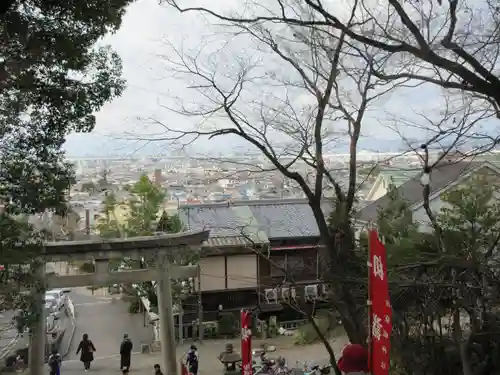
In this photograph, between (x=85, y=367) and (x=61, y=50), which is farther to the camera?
(x=85, y=367)

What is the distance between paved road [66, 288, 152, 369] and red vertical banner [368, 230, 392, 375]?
36.2 ft

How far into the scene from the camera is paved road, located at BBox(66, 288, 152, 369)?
1515 cm

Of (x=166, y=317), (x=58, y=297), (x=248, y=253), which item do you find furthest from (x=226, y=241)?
(x=58, y=297)

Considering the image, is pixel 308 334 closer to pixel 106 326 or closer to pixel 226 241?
pixel 226 241

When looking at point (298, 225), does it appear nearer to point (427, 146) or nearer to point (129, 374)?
point (129, 374)

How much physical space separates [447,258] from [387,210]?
7.99 m

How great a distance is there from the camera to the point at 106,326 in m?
17.9

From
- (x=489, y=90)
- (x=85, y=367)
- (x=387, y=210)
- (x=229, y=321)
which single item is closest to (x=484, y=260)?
(x=489, y=90)

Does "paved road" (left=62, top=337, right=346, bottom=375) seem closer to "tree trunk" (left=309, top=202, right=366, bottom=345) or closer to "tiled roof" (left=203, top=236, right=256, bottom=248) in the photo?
"tiled roof" (left=203, top=236, right=256, bottom=248)

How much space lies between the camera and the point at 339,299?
→ 6.28m

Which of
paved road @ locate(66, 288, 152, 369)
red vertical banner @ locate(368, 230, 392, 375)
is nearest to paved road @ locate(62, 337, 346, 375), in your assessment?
paved road @ locate(66, 288, 152, 369)

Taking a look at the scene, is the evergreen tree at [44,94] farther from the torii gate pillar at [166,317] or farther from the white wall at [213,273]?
the white wall at [213,273]

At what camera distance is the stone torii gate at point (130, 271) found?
430 inches

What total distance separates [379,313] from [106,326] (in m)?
16.1
